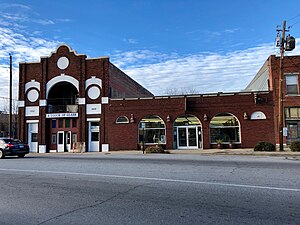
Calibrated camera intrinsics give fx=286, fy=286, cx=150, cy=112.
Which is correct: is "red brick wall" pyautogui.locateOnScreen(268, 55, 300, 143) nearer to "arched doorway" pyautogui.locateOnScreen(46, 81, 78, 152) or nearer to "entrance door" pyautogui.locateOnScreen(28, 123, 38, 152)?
"arched doorway" pyautogui.locateOnScreen(46, 81, 78, 152)

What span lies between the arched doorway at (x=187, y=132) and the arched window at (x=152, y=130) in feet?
4.17

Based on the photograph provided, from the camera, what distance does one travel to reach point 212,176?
9922 millimetres

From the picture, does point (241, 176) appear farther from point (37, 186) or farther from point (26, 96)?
point (26, 96)

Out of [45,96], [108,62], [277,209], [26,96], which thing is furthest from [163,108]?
[277,209]

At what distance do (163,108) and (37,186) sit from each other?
20150 millimetres

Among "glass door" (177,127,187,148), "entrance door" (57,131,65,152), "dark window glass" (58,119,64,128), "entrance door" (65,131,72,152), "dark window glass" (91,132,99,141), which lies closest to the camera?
"glass door" (177,127,187,148)

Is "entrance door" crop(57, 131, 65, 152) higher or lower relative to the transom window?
lower

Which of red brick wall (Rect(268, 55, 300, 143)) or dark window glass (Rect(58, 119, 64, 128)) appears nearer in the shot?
red brick wall (Rect(268, 55, 300, 143))

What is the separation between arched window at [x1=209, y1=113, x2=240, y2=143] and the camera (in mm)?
26641

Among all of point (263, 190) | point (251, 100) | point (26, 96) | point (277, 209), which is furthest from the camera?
point (26, 96)

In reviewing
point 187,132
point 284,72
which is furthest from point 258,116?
point 187,132

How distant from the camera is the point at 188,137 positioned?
27.6 metres

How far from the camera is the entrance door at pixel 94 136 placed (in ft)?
98.8

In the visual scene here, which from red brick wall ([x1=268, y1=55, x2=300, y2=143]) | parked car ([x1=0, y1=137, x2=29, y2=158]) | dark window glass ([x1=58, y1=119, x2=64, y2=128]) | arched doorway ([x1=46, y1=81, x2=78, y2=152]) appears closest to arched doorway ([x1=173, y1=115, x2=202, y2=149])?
red brick wall ([x1=268, y1=55, x2=300, y2=143])
